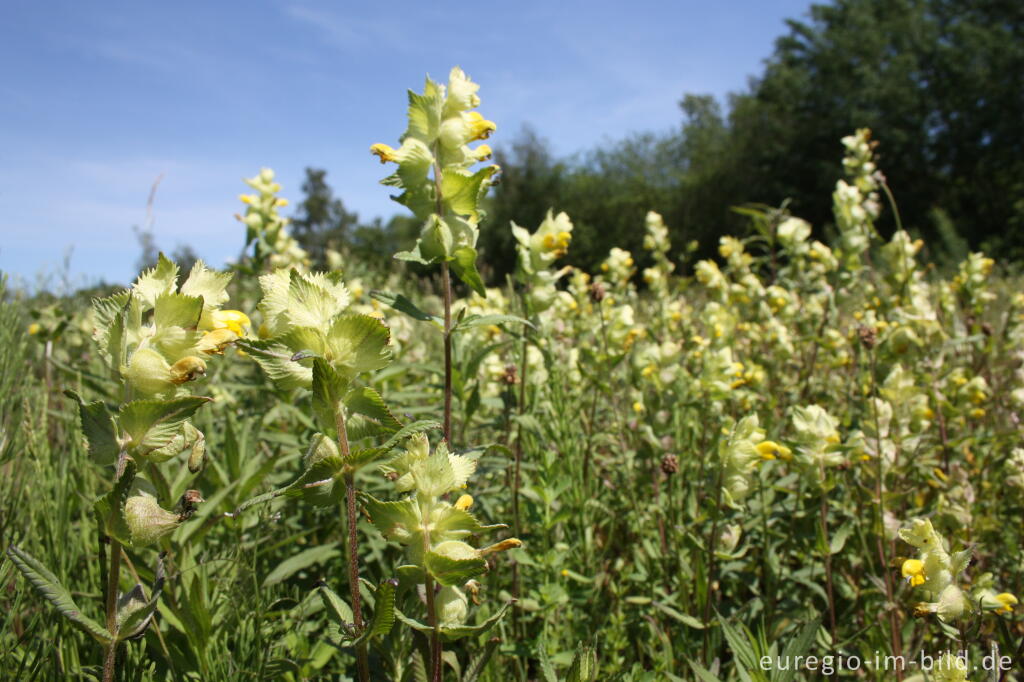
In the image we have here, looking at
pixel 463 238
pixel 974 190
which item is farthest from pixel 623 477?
pixel 974 190

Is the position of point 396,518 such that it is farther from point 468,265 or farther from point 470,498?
point 468,265

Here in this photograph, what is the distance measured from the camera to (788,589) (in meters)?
2.02

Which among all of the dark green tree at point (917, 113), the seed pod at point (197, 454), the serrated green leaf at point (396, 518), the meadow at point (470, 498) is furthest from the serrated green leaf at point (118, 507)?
the dark green tree at point (917, 113)

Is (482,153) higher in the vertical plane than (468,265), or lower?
higher

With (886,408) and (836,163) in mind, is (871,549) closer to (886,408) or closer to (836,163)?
(886,408)

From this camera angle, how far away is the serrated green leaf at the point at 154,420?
2.74 ft

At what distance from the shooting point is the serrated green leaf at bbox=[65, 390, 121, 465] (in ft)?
2.77

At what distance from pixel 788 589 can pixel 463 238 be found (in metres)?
1.60

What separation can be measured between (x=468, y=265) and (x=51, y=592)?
0.85 m

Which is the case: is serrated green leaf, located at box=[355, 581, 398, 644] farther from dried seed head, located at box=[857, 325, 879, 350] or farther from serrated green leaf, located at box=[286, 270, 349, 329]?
dried seed head, located at box=[857, 325, 879, 350]

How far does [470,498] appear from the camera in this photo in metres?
1.04

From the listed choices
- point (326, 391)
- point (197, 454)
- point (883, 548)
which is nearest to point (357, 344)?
point (326, 391)

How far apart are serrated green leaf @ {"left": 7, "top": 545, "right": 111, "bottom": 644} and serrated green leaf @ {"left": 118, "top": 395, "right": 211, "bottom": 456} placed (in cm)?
19

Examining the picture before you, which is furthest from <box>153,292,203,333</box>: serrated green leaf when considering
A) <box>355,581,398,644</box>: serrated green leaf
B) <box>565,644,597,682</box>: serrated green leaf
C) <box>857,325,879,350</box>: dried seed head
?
<box>857,325,879,350</box>: dried seed head
